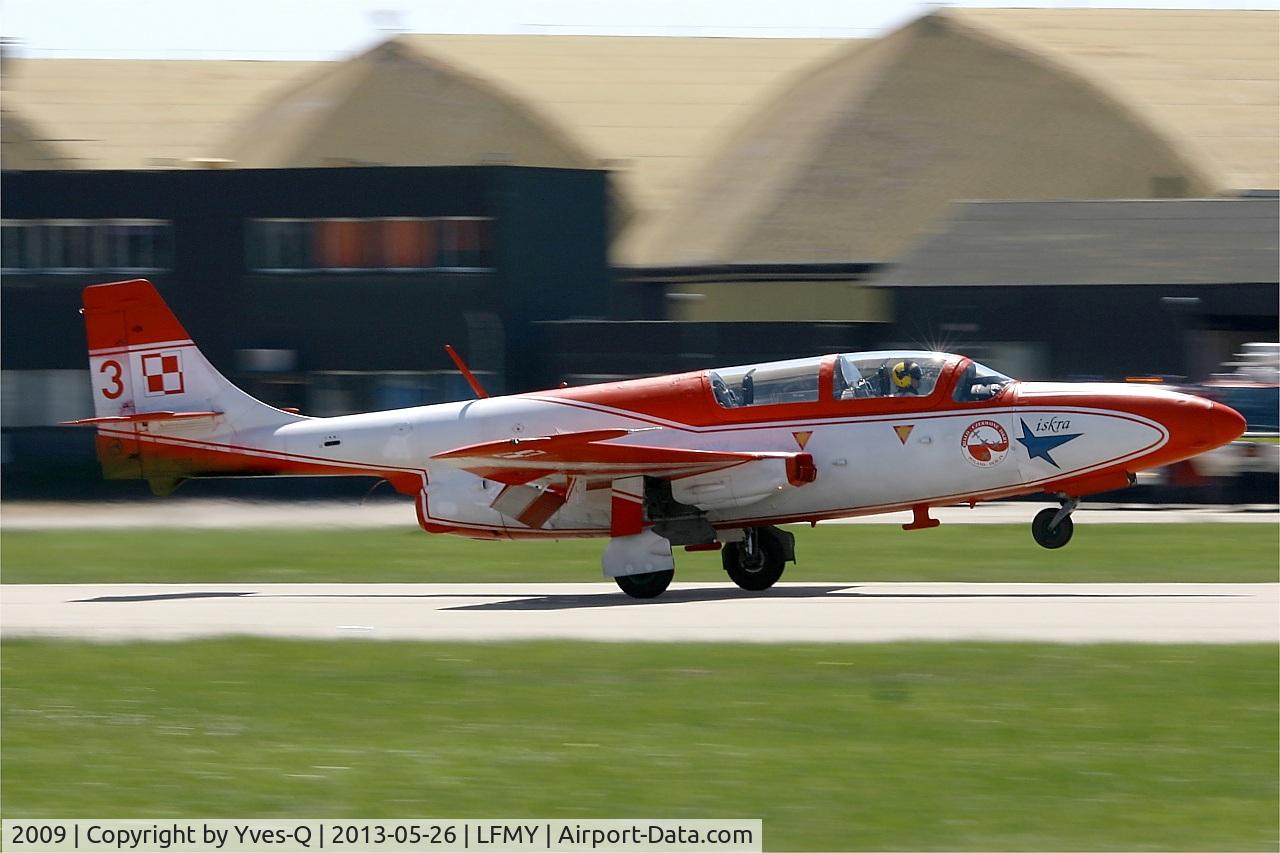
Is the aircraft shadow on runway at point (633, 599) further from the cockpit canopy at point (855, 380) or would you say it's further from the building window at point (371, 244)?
the building window at point (371, 244)

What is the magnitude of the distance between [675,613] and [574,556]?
7428 millimetres

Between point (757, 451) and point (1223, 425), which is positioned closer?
point (1223, 425)

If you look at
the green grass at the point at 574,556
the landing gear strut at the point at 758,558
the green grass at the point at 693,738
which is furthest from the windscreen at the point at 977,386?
the green grass at the point at 693,738

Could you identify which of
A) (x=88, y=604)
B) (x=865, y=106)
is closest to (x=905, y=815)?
(x=88, y=604)

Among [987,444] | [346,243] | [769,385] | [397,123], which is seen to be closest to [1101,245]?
[346,243]

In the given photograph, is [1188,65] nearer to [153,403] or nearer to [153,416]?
[153,403]

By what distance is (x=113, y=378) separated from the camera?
1977 cm

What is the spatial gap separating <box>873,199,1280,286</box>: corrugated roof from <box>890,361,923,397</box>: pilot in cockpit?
956 inches

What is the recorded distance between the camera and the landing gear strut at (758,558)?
18094 mm

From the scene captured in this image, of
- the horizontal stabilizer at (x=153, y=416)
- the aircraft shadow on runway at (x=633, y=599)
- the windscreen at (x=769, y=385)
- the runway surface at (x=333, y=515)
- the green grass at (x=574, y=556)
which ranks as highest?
the windscreen at (x=769, y=385)

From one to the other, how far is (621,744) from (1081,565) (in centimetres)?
1121

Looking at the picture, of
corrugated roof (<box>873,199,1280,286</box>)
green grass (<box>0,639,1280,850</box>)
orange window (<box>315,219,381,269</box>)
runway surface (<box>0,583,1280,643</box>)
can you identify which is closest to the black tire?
runway surface (<box>0,583,1280,643</box>)

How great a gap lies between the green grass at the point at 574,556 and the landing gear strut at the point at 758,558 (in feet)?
5.31

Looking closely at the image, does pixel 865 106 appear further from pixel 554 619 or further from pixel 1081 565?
pixel 554 619
